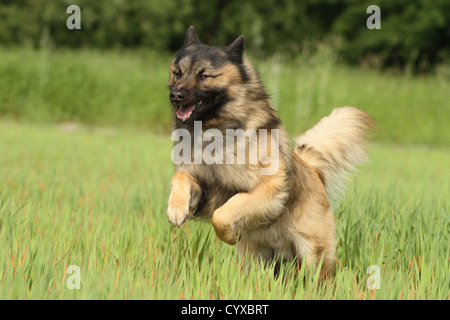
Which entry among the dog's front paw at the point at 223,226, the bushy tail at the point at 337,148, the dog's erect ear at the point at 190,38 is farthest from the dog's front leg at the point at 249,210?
the dog's erect ear at the point at 190,38

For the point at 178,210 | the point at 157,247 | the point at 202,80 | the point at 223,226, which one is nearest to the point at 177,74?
the point at 202,80

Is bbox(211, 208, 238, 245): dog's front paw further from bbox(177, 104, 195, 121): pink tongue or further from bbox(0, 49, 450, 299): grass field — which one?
bbox(177, 104, 195, 121): pink tongue

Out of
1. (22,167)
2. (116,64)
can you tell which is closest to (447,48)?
(116,64)

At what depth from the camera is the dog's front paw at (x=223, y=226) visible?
3291 millimetres

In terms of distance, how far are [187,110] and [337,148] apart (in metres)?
1.20

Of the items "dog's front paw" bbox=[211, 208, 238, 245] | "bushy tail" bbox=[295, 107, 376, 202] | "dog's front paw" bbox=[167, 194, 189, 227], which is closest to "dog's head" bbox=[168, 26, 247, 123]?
"dog's front paw" bbox=[167, 194, 189, 227]

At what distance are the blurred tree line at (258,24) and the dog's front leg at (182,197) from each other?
17.2 m

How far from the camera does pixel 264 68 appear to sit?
1524 cm

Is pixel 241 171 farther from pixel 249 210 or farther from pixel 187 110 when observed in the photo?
pixel 187 110

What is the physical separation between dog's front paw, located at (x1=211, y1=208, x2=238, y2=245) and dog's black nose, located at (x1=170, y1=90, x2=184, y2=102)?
0.71 metres

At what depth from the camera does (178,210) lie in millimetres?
3273

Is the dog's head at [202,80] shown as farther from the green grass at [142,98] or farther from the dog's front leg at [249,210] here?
the green grass at [142,98]

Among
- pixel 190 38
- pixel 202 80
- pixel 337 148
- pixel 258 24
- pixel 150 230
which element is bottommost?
pixel 150 230
